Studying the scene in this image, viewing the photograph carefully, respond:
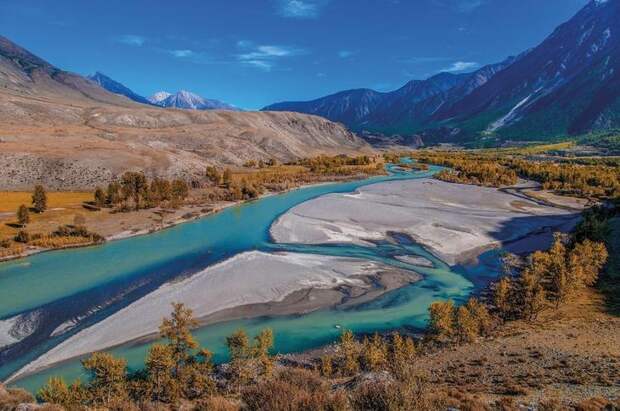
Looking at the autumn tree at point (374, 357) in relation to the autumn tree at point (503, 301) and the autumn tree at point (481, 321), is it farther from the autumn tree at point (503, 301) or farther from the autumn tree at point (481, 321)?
the autumn tree at point (503, 301)

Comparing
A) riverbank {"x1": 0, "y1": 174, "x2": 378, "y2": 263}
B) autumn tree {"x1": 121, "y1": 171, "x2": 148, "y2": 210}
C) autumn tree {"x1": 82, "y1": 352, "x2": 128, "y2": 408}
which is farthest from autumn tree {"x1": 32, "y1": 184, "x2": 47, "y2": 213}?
autumn tree {"x1": 82, "y1": 352, "x2": 128, "y2": 408}

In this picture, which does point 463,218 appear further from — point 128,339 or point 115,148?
point 115,148

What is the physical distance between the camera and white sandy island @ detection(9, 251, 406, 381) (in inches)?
1368

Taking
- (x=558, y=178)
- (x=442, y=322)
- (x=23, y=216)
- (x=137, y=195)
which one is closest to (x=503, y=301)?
(x=442, y=322)

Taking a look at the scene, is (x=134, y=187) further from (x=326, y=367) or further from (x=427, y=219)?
(x=326, y=367)

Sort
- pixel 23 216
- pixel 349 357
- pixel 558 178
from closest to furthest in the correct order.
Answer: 1. pixel 349 357
2. pixel 23 216
3. pixel 558 178

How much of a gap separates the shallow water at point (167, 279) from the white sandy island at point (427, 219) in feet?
16.0

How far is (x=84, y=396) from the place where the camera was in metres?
23.2

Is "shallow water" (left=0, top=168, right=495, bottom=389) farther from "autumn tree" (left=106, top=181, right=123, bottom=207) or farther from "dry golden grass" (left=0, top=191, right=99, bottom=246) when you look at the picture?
"autumn tree" (left=106, top=181, right=123, bottom=207)

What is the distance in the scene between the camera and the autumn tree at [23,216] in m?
69.1

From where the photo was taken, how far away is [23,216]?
228 feet

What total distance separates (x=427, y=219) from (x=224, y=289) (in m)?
49.1

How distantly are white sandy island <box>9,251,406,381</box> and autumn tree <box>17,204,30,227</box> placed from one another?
41559 mm

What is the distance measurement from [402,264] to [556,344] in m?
25.6
